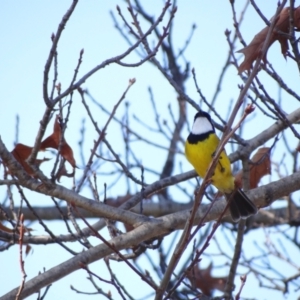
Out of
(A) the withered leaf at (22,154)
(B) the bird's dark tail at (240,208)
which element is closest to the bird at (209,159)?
(B) the bird's dark tail at (240,208)

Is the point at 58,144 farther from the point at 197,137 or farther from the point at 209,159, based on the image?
the point at 197,137

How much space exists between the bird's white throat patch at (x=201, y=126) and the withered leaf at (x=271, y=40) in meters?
1.75

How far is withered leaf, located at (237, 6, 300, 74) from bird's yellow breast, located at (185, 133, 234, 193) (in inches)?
49.9

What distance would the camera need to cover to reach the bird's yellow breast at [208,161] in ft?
15.6

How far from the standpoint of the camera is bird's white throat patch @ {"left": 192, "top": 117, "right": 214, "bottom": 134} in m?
5.23

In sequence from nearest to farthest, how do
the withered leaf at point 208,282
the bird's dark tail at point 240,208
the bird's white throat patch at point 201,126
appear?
1. the bird's dark tail at point 240,208
2. the bird's white throat patch at point 201,126
3. the withered leaf at point 208,282

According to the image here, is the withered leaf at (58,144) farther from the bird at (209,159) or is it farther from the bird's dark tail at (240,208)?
the bird's dark tail at (240,208)

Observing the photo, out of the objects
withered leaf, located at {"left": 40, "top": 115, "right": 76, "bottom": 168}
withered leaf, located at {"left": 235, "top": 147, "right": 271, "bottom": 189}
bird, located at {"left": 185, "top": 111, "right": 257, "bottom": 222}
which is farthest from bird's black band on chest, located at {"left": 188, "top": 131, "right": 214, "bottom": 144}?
withered leaf, located at {"left": 40, "top": 115, "right": 76, "bottom": 168}

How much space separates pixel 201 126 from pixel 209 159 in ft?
1.70

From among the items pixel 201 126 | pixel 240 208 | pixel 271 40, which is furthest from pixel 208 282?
pixel 271 40

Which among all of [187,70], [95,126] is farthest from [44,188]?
[187,70]

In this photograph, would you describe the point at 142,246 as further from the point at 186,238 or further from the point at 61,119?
the point at 186,238

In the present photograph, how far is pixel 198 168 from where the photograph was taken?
4.78m

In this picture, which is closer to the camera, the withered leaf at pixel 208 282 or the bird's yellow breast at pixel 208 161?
the bird's yellow breast at pixel 208 161
